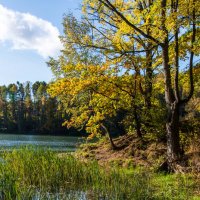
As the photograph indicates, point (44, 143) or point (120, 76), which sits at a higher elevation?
point (120, 76)

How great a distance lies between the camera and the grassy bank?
8852 millimetres

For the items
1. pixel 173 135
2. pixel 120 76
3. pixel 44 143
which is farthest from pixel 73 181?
pixel 44 143

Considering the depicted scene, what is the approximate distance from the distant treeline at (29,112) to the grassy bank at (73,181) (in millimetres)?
77455

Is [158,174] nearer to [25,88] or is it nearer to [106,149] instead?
[106,149]

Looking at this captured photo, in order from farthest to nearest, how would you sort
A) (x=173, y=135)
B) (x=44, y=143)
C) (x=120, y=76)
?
(x=44, y=143)
(x=120, y=76)
(x=173, y=135)

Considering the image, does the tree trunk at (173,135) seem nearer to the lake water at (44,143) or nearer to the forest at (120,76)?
the forest at (120,76)

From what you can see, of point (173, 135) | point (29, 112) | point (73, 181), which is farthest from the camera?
point (29, 112)

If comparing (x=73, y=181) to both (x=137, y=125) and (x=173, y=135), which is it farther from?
(x=137, y=125)

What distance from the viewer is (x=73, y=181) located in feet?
35.8

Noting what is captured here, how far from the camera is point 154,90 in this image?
18.9 m

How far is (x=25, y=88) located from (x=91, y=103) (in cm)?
9635

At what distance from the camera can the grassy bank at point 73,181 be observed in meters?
8.85

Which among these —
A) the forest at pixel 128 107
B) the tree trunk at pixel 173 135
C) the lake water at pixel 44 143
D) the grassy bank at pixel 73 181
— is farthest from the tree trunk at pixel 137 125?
the grassy bank at pixel 73 181

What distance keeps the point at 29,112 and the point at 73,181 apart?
94.9 m
